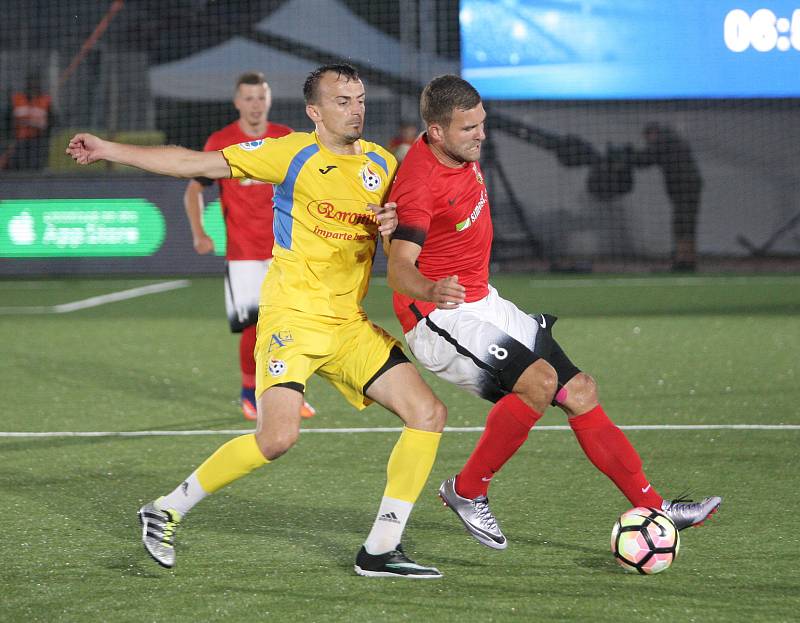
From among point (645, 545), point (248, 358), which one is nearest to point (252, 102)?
point (248, 358)

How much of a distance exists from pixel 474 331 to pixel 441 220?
1.40 ft

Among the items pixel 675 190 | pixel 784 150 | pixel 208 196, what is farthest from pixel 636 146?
pixel 208 196

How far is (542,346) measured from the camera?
15.9ft

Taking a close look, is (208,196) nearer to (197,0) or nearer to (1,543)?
(197,0)

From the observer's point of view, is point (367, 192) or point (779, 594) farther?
point (367, 192)

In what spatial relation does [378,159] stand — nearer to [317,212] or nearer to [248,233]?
[317,212]

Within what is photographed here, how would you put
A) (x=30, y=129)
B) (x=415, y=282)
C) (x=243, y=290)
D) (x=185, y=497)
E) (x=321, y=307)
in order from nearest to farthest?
(x=415, y=282) < (x=185, y=497) < (x=321, y=307) < (x=243, y=290) < (x=30, y=129)

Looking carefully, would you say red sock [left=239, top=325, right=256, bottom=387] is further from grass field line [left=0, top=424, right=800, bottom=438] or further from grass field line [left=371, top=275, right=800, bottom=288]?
grass field line [left=371, top=275, right=800, bottom=288]

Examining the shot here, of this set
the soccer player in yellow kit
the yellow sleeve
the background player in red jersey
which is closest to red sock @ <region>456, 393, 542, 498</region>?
the soccer player in yellow kit

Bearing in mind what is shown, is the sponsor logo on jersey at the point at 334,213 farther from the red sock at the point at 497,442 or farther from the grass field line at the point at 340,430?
the grass field line at the point at 340,430

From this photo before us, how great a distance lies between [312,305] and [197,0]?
46.9ft

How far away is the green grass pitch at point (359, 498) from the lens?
4160 mm

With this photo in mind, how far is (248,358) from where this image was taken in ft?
25.4


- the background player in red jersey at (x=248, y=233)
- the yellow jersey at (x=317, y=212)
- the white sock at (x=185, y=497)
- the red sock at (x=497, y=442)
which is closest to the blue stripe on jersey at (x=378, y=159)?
the yellow jersey at (x=317, y=212)
